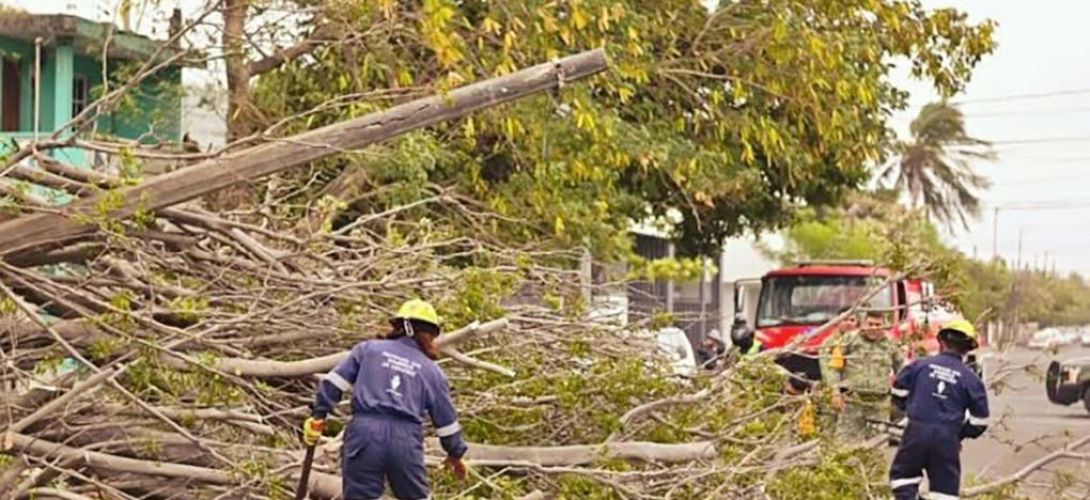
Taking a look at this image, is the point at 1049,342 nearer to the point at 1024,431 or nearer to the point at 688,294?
the point at 1024,431

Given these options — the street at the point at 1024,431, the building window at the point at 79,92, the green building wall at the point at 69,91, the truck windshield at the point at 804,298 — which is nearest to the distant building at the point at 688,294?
the truck windshield at the point at 804,298

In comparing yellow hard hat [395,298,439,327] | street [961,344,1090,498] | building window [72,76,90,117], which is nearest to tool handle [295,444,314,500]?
yellow hard hat [395,298,439,327]

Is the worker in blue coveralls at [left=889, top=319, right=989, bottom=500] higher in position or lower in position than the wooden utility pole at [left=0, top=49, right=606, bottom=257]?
lower

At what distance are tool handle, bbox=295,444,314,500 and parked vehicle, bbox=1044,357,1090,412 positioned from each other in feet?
57.6

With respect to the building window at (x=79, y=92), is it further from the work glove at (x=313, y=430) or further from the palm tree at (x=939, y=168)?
the palm tree at (x=939, y=168)

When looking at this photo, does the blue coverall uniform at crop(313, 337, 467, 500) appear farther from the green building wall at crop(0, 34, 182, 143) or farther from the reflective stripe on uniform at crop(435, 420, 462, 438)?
the green building wall at crop(0, 34, 182, 143)

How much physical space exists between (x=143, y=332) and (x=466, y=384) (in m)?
1.71

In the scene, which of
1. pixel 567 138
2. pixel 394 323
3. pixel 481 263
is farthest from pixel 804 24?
pixel 394 323

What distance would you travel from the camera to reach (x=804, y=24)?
43.2 feet

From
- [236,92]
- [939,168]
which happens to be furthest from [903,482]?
[939,168]

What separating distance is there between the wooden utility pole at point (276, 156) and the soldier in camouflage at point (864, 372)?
3.49 metres

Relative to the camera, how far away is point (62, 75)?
16156 millimetres

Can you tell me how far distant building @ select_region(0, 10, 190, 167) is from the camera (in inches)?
550

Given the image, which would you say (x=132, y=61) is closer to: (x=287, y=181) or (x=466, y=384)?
(x=287, y=181)
